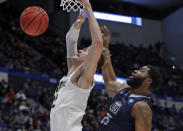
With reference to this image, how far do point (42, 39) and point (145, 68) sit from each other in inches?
480

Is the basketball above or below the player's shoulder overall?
above

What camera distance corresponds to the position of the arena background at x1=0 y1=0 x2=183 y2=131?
30.1 ft

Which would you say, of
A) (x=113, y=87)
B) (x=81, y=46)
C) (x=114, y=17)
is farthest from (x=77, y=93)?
(x=81, y=46)

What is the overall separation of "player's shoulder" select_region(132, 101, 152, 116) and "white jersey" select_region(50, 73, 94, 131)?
2.14ft

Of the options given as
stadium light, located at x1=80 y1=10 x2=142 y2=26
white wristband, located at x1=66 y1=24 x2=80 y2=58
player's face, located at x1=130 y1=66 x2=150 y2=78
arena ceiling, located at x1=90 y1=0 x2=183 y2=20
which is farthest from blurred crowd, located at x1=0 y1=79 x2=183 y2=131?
arena ceiling, located at x1=90 y1=0 x2=183 y2=20

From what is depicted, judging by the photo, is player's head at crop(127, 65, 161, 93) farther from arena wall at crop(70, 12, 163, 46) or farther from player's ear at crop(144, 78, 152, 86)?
arena wall at crop(70, 12, 163, 46)

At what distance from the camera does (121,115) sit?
2.91 m

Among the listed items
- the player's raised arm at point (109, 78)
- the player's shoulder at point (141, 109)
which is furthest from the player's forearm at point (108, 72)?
the player's shoulder at point (141, 109)

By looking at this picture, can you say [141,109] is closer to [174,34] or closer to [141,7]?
[141,7]

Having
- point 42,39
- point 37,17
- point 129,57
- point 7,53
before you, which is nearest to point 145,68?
point 37,17

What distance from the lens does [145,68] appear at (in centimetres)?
309

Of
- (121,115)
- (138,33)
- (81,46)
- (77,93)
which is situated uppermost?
(138,33)

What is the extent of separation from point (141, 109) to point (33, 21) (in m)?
1.82

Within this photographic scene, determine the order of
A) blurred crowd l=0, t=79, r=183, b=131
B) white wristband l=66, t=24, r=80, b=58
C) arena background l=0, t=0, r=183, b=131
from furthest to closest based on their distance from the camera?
arena background l=0, t=0, r=183, b=131 < blurred crowd l=0, t=79, r=183, b=131 < white wristband l=66, t=24, r=80, b=58
